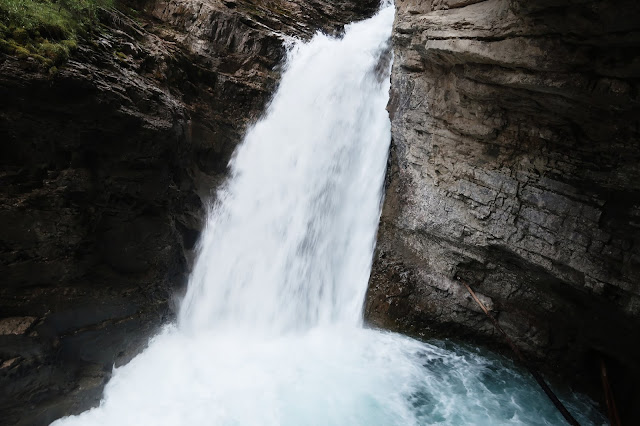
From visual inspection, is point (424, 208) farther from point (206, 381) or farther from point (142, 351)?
point (142, 351)

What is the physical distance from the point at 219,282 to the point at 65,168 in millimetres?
4207

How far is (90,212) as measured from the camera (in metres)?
6.29

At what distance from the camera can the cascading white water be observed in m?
6.46

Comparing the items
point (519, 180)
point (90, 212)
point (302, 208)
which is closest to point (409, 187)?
point (519, 180)

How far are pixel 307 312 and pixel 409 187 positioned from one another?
395 cm

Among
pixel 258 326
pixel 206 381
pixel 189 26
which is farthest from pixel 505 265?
pixel 189 26

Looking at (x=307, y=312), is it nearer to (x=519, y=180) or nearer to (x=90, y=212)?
(x=90, y=212)

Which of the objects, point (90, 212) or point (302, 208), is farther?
point (302, 208)

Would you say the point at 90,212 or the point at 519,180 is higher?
the point at 519,180

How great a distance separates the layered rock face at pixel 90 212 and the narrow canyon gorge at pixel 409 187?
29mm

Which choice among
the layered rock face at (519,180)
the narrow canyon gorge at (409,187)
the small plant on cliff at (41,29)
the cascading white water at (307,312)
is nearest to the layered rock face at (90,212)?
the narrow canyon gorge at (409,187)

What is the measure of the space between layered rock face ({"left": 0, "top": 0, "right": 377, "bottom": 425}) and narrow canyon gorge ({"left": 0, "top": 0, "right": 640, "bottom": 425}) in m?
0.03

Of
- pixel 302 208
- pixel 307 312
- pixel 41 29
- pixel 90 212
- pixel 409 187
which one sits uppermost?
pixel 41 29

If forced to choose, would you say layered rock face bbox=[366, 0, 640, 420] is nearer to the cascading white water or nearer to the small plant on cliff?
the cascading white water
